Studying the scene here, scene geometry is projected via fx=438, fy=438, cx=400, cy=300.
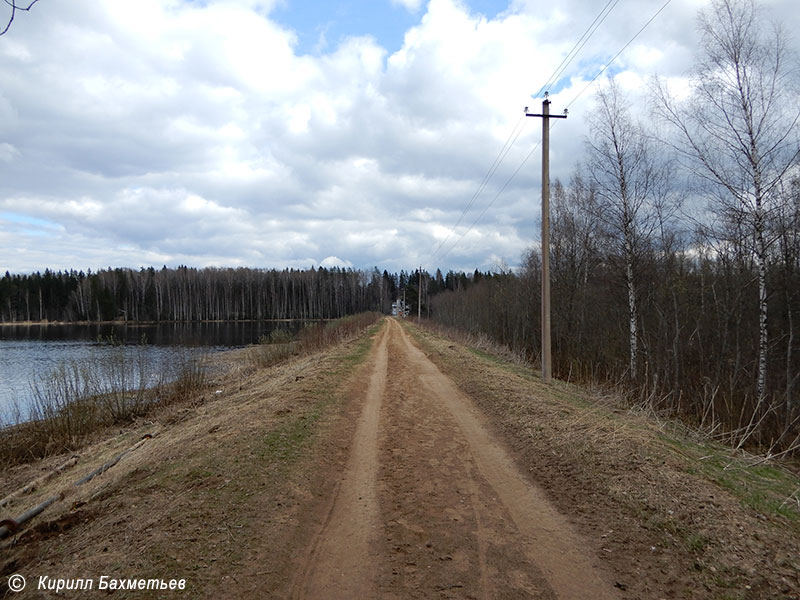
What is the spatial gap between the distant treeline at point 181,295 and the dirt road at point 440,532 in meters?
64.5

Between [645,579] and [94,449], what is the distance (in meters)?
11.2

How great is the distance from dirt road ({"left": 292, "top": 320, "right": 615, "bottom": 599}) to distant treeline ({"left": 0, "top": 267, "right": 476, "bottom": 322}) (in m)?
64.5

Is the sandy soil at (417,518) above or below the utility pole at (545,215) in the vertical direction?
below

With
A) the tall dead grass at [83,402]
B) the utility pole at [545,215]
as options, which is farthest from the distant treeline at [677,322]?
the tall dead grass at [83,402]

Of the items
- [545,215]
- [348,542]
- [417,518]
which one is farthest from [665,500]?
[545,215]

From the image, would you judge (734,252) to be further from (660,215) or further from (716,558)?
(716,558)

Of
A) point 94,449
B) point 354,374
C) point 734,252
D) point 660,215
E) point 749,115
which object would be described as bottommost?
point 94,449

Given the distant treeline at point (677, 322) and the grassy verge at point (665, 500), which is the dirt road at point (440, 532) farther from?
the distant treeline at point (677, 322)

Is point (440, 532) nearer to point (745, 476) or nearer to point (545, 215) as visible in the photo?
point (745, 476)

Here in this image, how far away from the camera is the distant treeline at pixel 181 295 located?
271ft

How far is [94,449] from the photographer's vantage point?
1006cm

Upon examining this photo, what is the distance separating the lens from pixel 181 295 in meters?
91.7

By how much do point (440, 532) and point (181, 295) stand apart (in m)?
98.9

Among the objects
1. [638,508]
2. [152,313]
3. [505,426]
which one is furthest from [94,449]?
[152,313]
